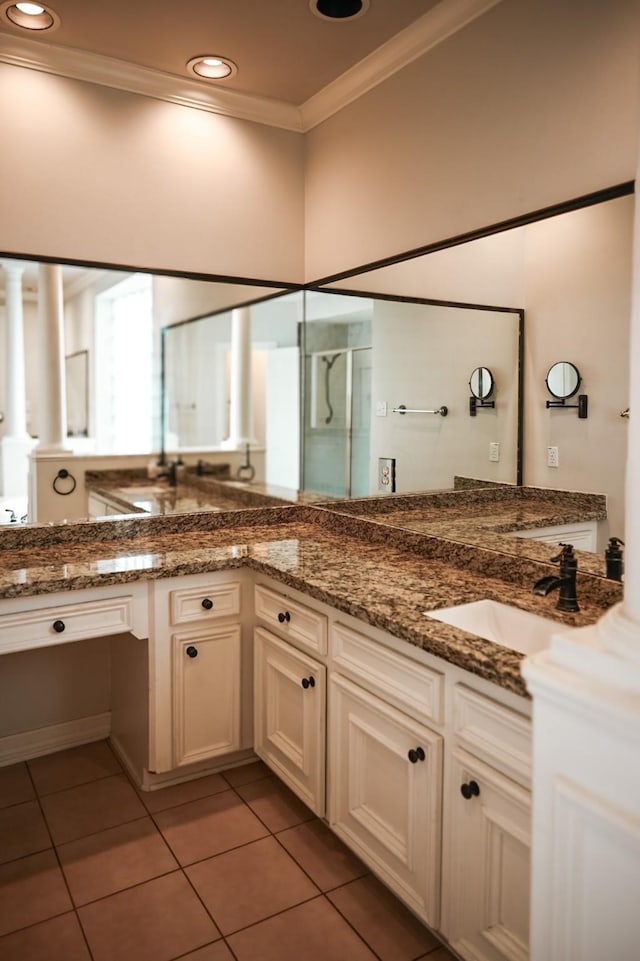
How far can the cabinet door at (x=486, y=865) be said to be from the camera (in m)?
1.41

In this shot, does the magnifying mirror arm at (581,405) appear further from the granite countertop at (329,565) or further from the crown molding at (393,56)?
the crown molding at (393,56)

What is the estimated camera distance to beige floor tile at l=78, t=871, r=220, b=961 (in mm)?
1721

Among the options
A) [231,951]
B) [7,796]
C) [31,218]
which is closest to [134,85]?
[31,218]

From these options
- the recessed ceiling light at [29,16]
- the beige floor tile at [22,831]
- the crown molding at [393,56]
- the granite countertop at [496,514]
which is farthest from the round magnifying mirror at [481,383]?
the beige floor tile at [22,831]

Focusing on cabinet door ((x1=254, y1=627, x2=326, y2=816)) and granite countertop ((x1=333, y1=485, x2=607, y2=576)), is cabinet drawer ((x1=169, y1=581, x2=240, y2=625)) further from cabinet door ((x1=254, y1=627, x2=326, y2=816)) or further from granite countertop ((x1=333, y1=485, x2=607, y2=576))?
granite countertop ((x1=333, y1=485, x2=607, y2=576))

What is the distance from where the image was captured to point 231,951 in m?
1.72

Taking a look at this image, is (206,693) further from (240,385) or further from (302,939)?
(240,385)

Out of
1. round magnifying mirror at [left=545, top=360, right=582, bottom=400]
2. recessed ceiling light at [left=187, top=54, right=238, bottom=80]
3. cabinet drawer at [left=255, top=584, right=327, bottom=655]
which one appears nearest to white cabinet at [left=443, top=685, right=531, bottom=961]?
cabinet drawer at [left=255, top=584, right=327, bottom=655]

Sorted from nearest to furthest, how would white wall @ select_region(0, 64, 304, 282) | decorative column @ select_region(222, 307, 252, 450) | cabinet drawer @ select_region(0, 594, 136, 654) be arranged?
cabinet drawer @ select_region(0, 594, 136, 654)
white wall @ select_region(0, 64, 304, 282)
decorative column @ select_region(222, 307, 252, 450)

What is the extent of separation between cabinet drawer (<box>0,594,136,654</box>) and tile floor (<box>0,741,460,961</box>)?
63 centimetres

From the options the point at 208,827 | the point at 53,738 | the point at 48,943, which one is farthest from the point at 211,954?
the point at 53,738

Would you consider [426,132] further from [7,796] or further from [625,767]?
[7,796]

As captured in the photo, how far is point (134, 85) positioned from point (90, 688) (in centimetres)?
236

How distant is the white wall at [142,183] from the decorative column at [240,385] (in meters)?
0.87
